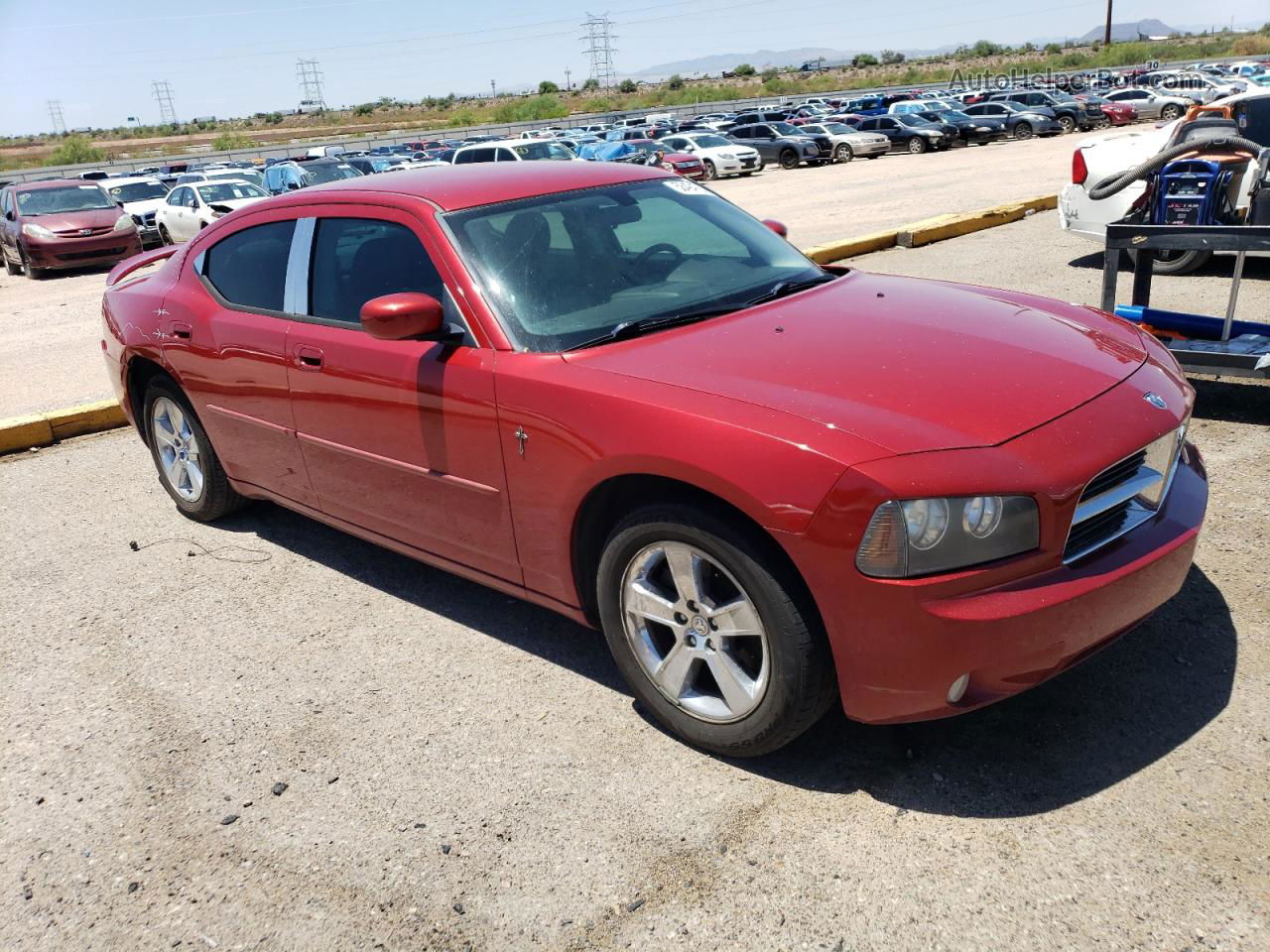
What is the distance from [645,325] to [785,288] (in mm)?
738

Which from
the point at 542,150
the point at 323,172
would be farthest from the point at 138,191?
the point at 542,150

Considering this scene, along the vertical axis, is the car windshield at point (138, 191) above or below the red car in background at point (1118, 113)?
above

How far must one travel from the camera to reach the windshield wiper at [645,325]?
3.43m

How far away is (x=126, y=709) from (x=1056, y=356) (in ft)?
11.1

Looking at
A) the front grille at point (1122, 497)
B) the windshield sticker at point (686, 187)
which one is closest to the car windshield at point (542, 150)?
the windshield sticker at point (686, 187)

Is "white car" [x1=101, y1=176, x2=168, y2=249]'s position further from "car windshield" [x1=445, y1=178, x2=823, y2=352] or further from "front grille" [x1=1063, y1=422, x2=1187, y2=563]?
"front grille" [x1=1063, y1=422, x2=1187, y2=563]

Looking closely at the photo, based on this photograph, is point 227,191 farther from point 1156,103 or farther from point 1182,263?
point 1156,103

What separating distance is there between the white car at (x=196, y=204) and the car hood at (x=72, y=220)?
5.20ft

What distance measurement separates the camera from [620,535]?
3150 mm

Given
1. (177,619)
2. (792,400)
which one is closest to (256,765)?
(177,619)

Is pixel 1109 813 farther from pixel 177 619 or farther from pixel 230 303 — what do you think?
pixel 230 303

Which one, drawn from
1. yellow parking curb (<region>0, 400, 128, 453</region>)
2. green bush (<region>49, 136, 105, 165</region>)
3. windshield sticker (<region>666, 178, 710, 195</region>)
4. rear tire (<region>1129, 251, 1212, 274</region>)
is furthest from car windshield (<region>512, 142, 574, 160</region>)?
green bush (<region>49, 136, 105, 165</region>)

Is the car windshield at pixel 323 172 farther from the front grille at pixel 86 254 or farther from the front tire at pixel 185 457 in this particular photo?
the front tire at pixel 185 457

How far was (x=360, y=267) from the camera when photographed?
408cm
